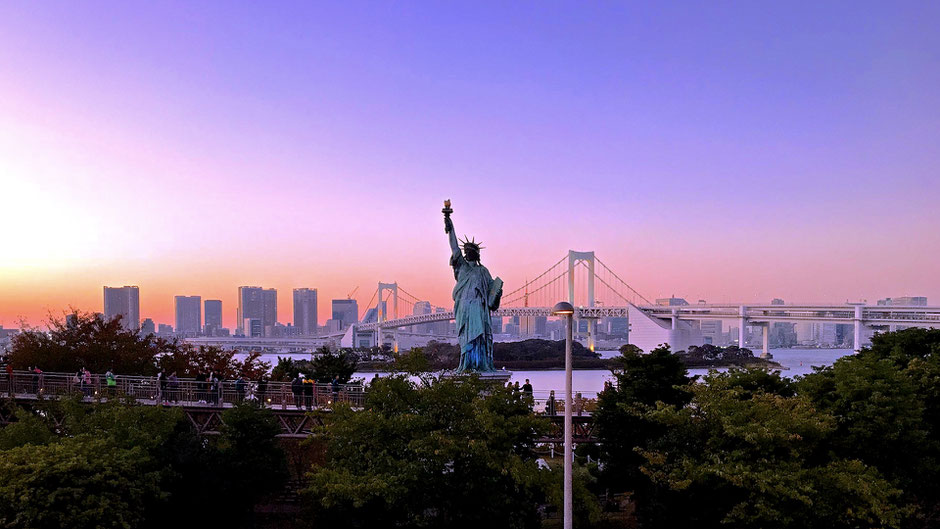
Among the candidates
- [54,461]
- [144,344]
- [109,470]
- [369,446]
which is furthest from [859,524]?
[144,344]

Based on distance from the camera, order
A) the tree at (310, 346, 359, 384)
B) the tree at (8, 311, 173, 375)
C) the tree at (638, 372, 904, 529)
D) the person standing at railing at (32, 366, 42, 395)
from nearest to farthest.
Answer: the tree at (638, 372, 904, 529) < the person standing at railing at (32, 366, 42, 395) < the tree at (8, 311, 173, 375) < the tree at (310, 346, 359, 384)

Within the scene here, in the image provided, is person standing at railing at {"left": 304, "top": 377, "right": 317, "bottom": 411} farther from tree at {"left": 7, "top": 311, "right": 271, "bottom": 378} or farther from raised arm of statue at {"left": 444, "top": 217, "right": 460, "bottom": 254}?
tree at {"left": 7, "top": 311, "right": 271, "bottom": 378}

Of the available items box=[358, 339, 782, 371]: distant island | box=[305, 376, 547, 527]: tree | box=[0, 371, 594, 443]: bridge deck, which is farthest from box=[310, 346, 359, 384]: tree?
box=[358, 339, 782, 371]: distant island

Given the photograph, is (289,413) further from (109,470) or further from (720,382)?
(720,382)

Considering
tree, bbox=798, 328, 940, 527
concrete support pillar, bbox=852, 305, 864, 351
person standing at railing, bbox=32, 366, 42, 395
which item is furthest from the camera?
concrete support pillar, bbox=852, 305, 864, 351

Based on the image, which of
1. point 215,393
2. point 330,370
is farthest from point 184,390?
point 330,370

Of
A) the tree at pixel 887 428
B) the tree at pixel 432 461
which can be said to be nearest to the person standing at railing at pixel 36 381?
the tree at pixel 432 461

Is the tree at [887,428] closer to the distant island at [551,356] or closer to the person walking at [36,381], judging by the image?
the person walking at [36,381]
